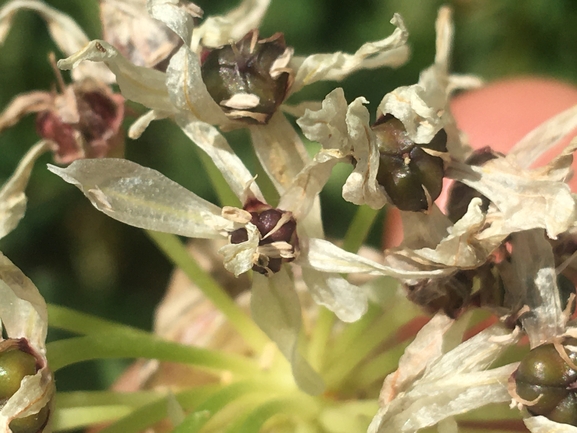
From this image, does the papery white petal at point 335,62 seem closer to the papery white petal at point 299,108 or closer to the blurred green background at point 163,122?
the papery white petal at point 299,108

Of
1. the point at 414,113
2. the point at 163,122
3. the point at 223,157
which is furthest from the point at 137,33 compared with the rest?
the point at 163,122

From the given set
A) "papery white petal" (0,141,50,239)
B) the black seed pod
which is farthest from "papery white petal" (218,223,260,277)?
"papery white petal" (0,141,50,239)

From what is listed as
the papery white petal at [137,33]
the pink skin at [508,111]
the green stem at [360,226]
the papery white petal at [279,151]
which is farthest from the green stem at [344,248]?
the pink skin at [508,111]

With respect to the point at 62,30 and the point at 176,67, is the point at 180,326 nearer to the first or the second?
the point at 62,30

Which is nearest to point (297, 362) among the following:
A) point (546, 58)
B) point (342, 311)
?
point (342, 311)

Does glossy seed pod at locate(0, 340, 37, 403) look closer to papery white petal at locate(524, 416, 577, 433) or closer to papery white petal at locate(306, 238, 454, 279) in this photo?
papery white petal at locate(306, 238, 454, 279)

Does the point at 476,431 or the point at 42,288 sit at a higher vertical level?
the point at 476,431
